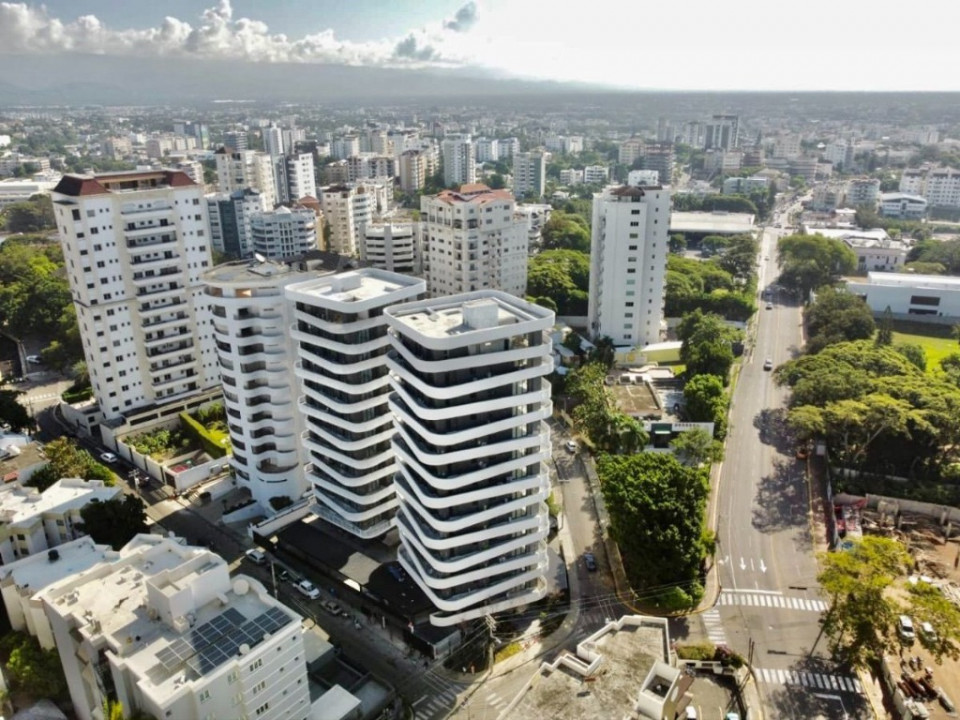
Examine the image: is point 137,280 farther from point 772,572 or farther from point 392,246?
point 772,572

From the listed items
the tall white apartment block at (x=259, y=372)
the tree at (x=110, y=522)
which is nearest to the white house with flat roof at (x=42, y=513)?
the tree at (x=110, y=522)

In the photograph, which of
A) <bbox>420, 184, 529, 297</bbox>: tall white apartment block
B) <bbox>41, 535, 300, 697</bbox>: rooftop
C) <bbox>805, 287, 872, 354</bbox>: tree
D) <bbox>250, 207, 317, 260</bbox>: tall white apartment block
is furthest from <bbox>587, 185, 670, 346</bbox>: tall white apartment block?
<bbox>41, 535, 300, 697</bbox>: rooftop

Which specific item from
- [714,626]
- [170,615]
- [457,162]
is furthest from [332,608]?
[457,162]

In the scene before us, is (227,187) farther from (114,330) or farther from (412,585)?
(412,585)

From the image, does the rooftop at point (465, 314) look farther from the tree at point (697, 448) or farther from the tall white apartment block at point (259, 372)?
the tree at point (697, 448)

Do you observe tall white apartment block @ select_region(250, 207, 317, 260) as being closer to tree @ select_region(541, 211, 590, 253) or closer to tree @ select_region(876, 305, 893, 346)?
tree @ select_region(541, 211, 590, 253)

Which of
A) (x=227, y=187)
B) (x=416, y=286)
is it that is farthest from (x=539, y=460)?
(x=227, y=187)
